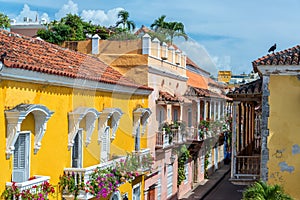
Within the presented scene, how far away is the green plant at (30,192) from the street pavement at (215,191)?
15.5 meters

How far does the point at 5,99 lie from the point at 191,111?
1920 cm

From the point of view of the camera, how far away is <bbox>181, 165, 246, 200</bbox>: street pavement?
26.6 metres

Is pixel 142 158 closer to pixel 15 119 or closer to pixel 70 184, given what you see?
pixel 70 184

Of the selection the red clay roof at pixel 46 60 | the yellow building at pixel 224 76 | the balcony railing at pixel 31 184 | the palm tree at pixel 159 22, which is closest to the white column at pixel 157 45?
the red clay roof at pixel 46 60

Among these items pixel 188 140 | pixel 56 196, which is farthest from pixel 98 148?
pixel 188 140

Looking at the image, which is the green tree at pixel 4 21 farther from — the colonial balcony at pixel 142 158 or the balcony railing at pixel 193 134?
the colonial balcony at pixel 142 158

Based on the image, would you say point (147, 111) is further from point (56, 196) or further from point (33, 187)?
point (33, 187)

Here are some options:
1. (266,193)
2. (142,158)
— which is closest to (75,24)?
(142,158)

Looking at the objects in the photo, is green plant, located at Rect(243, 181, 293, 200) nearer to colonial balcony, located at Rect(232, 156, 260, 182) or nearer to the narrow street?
colonial balcony, located at Rect(232, 156, 260, 182)

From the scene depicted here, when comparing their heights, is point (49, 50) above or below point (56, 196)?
above

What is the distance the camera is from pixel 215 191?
28.8 meters

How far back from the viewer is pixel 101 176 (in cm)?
1420

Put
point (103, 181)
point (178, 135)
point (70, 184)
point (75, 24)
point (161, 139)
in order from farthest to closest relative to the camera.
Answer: point (75, 24), point (178, 135), point (161, 139), point (103, 181), point (70, 184)

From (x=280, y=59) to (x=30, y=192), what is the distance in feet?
25.9
